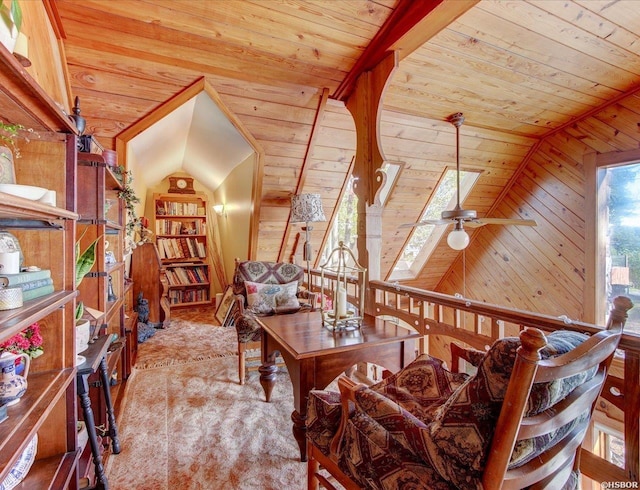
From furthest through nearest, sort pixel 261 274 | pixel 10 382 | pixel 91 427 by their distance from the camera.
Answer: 1. pixel 261 274
2. pixel 91 427
3. pixel 10 382

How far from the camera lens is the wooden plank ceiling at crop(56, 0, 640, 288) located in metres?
2.03

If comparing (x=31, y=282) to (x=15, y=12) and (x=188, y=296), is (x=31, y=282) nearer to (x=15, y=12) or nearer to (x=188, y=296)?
(x=15, y=12)

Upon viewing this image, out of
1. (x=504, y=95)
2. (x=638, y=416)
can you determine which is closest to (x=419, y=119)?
(x=504, y=95)

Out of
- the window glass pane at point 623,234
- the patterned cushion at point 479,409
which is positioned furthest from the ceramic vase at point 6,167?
the window glass pane at point 623,234

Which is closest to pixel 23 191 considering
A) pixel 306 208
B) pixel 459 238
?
pixel 306 208

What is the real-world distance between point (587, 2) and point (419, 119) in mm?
1426

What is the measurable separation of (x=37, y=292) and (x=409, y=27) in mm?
2318

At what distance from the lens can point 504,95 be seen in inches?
115

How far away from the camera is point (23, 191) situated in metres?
1.00

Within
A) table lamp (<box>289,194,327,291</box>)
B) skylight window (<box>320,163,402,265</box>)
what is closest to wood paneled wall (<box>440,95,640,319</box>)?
skylight window (<box>320,163,402,265</box>)

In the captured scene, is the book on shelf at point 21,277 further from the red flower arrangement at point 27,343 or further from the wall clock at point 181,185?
the wall clock at point 181,185

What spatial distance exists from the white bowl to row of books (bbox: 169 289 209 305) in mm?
4580

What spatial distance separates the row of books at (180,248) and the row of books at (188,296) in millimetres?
584

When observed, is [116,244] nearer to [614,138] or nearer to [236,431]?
[236,431]
